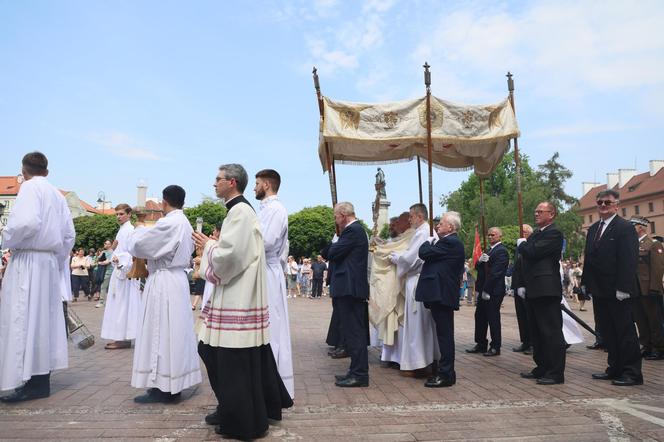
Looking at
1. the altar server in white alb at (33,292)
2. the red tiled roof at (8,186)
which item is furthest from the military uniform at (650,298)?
the red tiled roof at (8,186)

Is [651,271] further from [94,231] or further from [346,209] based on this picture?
[94,231]

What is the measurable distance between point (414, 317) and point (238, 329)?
318 cm

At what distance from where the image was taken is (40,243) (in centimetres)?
516

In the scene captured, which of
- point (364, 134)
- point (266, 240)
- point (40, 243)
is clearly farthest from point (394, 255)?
point (40, 243)

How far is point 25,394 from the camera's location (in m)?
5.01

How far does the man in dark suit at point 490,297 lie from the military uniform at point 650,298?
2026 mm

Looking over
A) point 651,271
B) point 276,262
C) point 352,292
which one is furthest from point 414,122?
point 651,271

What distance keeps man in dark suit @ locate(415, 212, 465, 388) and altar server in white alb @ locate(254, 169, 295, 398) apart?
5.79 ft

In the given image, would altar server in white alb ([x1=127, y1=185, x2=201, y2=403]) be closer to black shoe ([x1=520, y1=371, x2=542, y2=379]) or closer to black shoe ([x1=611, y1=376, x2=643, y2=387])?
black shoe ([x1=520, y1=371, x2=542, y2=379])

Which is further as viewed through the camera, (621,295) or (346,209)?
(346,209)

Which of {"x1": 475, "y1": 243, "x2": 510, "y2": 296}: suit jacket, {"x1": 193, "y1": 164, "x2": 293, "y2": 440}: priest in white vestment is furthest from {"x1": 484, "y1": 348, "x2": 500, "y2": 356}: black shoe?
{"x1": 193, "y1": 164, "x2": 293, "y2": 440}: priest in white vestment

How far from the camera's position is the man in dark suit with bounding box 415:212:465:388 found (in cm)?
575

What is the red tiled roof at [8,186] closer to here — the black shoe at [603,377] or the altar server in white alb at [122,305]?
the altar server in white alb at [122,305]

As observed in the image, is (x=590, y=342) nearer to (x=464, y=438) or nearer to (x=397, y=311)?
(x=397, y=311)
